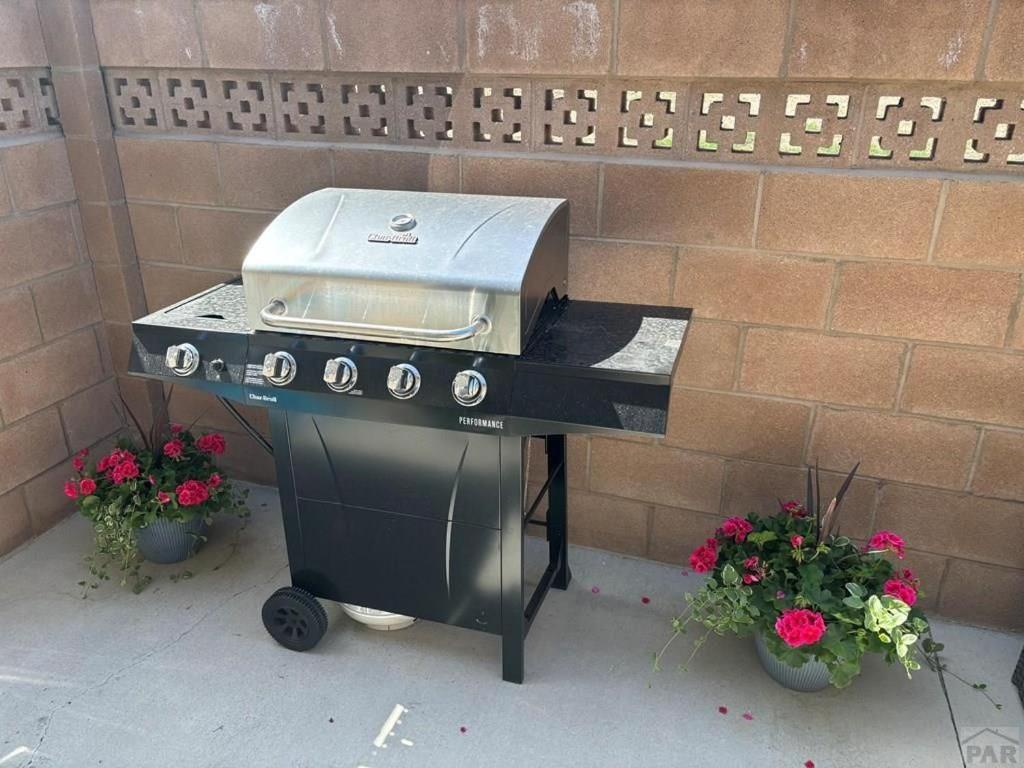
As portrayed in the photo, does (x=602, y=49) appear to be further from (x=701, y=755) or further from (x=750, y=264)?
(x=701, y=755)

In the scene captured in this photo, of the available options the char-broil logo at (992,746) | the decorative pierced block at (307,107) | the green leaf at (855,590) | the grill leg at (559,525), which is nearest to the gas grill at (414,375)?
→ the grill leg at (559,525)

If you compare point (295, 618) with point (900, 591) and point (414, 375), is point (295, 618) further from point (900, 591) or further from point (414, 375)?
point (900, 591)

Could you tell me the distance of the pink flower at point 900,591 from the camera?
79.0 inches

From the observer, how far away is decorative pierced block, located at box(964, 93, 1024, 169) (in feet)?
6.43

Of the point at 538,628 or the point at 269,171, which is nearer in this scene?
the point at 538,628

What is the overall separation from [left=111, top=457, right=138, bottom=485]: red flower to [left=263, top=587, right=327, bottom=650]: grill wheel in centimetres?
68

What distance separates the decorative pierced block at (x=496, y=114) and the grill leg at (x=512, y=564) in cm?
101

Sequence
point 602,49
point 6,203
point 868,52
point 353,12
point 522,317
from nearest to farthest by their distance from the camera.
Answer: point 522,317 → point 868,52 → point 602,49 → point 353,12 → point 6,203

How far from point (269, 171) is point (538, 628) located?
1731mm

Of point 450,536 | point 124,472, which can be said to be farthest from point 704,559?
point 124,472

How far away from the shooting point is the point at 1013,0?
186 cm

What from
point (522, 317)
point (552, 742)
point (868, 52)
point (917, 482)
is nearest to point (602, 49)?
point (868, 52)

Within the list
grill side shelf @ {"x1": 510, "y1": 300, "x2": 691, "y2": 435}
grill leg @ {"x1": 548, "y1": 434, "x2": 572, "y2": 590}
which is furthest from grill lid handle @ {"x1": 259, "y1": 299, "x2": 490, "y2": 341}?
grill leg @ {"x1": 548, "y1": 434, "x2": 572, "y2": 590}

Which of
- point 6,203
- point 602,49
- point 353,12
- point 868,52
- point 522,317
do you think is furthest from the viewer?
point 6,203
